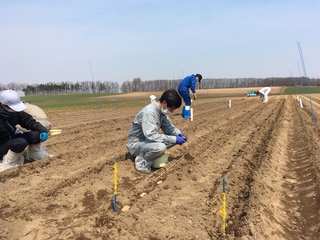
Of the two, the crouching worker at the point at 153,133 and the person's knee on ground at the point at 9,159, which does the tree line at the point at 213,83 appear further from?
the person's knee on ground at the point at 9,159

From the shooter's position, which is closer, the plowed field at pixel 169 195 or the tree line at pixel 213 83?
the plowed field at pixel 169 195

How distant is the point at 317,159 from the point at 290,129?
461cm

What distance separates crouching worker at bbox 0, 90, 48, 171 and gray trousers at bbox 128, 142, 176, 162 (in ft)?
5.53

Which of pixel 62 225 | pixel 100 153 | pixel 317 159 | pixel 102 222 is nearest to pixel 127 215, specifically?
pixel 102 222

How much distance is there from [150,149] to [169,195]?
99 cm

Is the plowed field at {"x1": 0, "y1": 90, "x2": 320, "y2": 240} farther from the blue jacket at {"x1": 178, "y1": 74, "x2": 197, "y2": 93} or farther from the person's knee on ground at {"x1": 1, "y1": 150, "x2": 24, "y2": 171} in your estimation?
the blue jacket at {"x1": 178, "y1": 74, "x2": 197, "y2": 93}

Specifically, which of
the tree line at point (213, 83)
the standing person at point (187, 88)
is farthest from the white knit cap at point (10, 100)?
the tree line at point (213, 83)

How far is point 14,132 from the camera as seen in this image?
17.7 feet

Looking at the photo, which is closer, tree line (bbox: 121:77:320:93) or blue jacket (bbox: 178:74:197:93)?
blue jacket (bbox: 178:74:197:93)

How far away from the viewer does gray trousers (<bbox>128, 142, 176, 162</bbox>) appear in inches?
192

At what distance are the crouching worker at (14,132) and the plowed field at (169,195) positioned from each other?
296 mm

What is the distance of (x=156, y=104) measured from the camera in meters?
4.99

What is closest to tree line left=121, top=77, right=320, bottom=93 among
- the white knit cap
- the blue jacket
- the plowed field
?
the blue jacket

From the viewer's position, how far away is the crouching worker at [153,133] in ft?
15.9
